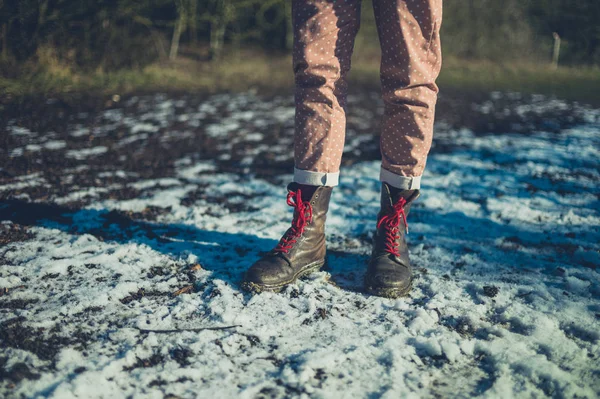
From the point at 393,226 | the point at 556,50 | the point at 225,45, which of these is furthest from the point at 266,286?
the point at 556,50

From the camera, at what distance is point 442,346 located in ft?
4.34

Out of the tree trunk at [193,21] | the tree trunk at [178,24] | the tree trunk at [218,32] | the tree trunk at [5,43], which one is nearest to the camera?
the tree trunk at [5,43]

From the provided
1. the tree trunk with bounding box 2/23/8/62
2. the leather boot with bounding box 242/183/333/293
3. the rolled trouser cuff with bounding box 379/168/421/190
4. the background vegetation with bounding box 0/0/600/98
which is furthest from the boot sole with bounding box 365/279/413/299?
the tree trunk with bounding box 2/23/8/62

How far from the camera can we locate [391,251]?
5.45ft

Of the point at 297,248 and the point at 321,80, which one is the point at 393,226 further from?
the point at 321,80

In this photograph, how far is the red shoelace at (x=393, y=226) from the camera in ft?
5.47

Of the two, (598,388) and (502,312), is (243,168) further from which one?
(598,388)

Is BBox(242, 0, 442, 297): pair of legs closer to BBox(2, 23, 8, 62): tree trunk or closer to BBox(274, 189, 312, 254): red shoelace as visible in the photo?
BBox(274, 189, 312, 254): red shoelace

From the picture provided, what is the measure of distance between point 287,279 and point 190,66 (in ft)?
20.4

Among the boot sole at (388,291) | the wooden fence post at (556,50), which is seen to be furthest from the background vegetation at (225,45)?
the boot sole at (388,291)

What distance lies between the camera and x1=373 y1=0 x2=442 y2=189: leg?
1.51 m

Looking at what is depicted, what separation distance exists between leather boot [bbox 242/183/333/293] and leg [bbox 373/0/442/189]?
0.30m

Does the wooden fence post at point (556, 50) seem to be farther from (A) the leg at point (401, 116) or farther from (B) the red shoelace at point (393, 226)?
(B) the red shoelace at point (393, 226)

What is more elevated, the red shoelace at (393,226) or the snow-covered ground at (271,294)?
the red shoelace at (393,226)
